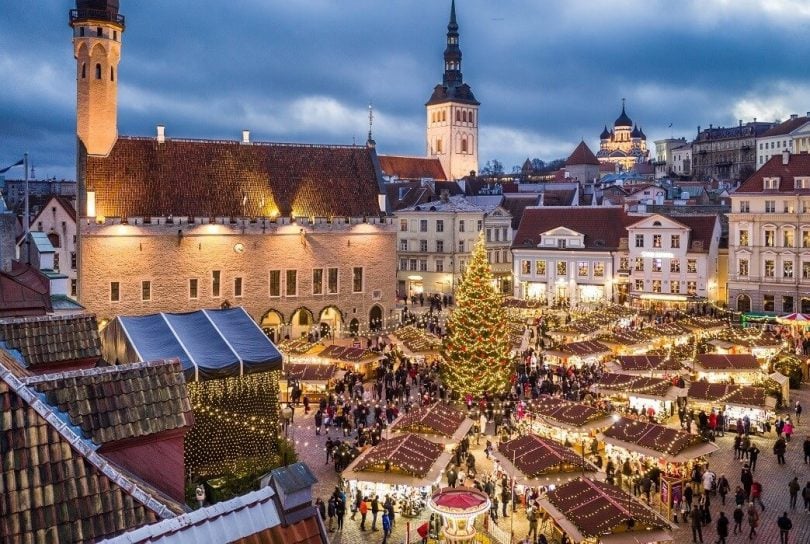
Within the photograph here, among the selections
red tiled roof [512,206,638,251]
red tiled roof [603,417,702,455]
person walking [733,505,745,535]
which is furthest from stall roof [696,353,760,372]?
red tiled roof [512,206,638,251]

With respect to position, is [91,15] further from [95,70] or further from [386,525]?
[386,525]

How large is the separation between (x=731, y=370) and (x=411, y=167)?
247 feet

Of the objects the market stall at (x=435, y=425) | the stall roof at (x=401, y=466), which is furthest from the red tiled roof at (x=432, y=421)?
the stall roof at (x=401, y=466)

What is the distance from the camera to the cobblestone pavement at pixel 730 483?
65.4 feet

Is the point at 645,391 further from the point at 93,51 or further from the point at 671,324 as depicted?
the point at 93,51

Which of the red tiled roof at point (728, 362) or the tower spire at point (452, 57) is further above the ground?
the tower spire at point (452, 57)

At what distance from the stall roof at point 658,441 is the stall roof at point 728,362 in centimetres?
1147

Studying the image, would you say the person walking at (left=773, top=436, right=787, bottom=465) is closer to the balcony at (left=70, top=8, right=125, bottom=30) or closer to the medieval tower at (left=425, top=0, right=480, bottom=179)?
the balcony at (left=70, top=8, right=125, bottom=30)

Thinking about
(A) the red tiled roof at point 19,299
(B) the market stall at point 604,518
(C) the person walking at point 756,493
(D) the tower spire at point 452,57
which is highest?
(D) the tower spire at point 452,57

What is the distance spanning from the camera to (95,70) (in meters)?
46.9

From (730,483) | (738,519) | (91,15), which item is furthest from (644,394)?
(91,15)

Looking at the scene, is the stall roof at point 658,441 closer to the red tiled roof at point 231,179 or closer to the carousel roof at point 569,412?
the carousel roof at point 569,412

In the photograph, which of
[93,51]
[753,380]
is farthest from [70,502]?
[93,51]

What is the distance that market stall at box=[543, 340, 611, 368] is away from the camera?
38.2m
